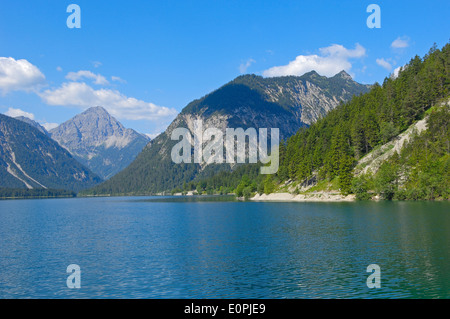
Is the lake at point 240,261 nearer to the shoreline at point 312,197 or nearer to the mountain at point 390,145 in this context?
the mountain at point 390,145

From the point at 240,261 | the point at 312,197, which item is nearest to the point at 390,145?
the point at 312,197

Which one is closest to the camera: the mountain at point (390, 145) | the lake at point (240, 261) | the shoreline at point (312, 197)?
the lake at point (240, 261)

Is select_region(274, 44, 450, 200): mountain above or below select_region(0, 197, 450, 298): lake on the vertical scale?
above

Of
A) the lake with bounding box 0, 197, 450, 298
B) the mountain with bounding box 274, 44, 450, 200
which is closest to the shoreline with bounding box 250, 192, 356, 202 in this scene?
the mountain with bounding box 274, 44, 450, 200

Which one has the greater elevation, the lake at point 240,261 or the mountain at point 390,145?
the mountain at point 390,145

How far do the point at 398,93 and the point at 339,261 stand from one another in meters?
152

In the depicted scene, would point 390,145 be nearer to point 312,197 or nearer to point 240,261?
point 312,197

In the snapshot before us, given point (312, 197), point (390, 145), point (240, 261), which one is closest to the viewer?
point (240, 261)

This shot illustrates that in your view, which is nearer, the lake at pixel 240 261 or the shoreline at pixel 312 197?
the lake at pixel 240 261

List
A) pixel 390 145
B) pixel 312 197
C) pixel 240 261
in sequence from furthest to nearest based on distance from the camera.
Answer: pixel 312 197 < pixel 390 145 < pixel 240 261

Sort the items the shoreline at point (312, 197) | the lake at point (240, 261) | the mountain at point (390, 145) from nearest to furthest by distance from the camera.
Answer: the lake at point (240, 261)
the mountain at point (390, 145)
the shoreline at point (312, 197)

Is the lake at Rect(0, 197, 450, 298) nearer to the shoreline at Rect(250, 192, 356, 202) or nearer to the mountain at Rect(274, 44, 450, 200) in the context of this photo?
the mountain at Rect(274, 44, 450, 200)

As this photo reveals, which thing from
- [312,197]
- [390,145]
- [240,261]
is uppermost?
[390,145]

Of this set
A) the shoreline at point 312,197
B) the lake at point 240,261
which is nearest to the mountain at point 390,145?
the shoreline at point 312,197
